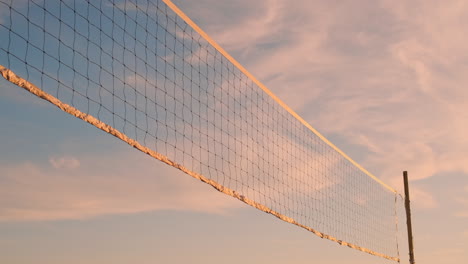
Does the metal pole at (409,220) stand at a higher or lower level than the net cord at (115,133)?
higher

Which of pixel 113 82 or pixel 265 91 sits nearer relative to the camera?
pixel 113 82

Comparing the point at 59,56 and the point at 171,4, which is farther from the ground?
the point at 171,4

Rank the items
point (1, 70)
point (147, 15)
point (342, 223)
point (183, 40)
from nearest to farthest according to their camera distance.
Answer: point (1, 70), point (147, 15), point (183, 40), point (342, 223)

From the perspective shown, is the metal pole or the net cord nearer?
the net cord

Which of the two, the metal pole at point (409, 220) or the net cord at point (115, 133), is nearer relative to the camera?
the net cord at point (115, 133)

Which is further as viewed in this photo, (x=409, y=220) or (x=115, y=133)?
(x=409, y=220)

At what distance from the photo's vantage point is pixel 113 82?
7.00 meters

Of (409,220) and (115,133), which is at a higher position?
(409,220)

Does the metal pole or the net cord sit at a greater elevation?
the metal pole

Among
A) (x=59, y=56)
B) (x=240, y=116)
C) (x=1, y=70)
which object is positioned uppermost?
(x=240, y=116)

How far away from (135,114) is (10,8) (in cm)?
192

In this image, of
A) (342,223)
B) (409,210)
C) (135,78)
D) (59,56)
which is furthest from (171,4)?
(409,210)

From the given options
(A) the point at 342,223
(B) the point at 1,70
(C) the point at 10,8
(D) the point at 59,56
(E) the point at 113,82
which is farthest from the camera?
(A) the point at 342,223

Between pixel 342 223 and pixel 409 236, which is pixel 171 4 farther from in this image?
pixel 409 236
